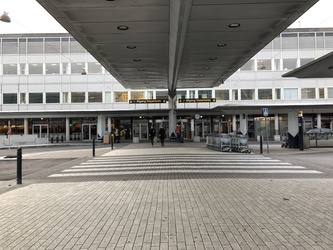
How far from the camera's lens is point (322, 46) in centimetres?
3894

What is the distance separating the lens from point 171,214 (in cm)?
596

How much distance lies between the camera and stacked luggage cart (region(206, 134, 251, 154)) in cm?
1947

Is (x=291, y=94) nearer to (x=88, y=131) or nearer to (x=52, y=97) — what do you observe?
(x=88, y=131)

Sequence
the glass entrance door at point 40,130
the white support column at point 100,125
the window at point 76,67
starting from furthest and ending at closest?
Answer: the glass entrance door at point 40,130, the window at point 76,67, the white support column at point 100,125

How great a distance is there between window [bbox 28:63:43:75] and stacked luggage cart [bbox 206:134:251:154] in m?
27.9

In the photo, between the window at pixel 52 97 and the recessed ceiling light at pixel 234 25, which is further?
the window at pixel 52 97

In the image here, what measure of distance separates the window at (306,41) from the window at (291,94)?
18.0 feet

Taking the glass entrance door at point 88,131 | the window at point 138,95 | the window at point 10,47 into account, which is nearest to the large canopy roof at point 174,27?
the window at point 138,95

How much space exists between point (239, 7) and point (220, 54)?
694 centimetres

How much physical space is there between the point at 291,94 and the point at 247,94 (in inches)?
214

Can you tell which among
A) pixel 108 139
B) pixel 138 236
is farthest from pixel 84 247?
pixel 108 139

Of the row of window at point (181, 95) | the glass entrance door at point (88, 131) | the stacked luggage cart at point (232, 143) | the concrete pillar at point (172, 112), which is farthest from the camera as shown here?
the glass entrance door at point (88, 131)

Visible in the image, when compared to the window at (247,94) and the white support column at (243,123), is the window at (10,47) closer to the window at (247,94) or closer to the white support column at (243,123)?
the window at (247,94)

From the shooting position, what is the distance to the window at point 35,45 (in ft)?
132
